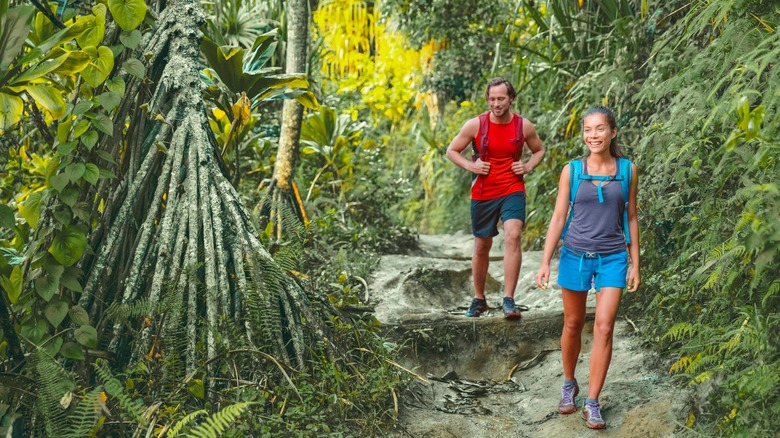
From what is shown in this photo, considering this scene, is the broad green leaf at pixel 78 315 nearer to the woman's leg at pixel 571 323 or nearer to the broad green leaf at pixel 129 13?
the broad green leaf at pixel 129 13

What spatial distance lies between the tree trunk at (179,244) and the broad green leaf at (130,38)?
28 cm

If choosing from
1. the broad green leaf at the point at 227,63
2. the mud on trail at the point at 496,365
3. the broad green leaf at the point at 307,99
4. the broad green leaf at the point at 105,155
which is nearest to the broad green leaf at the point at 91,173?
the broad green leaf at the point at 105,155

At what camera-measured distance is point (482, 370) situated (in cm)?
533

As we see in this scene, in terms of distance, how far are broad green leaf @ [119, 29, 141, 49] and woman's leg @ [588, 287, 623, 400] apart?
2411mm

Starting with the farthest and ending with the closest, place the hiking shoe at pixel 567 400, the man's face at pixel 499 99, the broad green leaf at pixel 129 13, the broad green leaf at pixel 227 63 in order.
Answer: the man's face at pixel 499 99 → the broad green leaf at pixel 227 63 → the hiking shoe at pixel 567 400 → the broad green leaf at pixel 129 13

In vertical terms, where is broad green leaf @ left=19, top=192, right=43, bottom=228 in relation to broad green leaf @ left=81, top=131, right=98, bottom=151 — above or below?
→ below

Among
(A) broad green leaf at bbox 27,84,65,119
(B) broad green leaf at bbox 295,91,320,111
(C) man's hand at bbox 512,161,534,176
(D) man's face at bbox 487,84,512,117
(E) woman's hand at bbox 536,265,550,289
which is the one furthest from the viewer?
(B) broad green leaf at bbox 295,91,320,111

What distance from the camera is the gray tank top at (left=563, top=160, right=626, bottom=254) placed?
3914mm

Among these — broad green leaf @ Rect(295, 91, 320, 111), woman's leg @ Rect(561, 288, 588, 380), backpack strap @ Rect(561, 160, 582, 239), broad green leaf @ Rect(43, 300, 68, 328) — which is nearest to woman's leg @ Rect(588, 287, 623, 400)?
woman's leg @ Rect(561, 288, 588, 380)

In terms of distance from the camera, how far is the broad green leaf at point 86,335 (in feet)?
11.9

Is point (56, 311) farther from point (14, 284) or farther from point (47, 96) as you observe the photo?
point (47, 96)

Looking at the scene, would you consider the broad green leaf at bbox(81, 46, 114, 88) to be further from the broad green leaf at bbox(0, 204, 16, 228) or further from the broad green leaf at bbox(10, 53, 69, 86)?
the broad green leaf at bbox(0, 204, 16, 228)

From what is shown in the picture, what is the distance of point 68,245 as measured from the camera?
371 cm

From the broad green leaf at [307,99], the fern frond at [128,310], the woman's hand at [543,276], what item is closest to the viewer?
the fern frond at [128,310]
